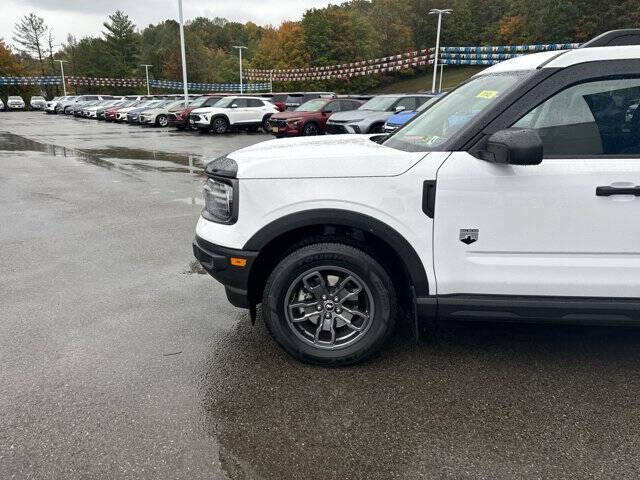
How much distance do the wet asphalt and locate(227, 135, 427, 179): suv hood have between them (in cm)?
122

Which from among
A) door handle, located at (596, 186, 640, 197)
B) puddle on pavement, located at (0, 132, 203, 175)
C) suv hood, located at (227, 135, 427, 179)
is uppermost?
suv hood, located at (227, 135, 427, 179)

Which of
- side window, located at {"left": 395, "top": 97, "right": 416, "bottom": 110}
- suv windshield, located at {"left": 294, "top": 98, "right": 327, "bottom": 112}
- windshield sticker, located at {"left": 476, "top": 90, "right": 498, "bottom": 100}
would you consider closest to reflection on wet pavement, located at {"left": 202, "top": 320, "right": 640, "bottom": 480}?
windshield sticker, located at {"left": 476, "top": 90, "right": 498, "bottom": 100}

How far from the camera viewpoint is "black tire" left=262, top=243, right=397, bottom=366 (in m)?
2.97

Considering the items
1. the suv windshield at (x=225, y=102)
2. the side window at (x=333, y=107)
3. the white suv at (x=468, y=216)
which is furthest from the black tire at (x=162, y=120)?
the white suv at (x=468, y=216)

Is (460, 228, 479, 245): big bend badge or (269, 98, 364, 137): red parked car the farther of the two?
(269, 98, 364, 137): red parked car

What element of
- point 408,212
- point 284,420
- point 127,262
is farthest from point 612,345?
point 127,262

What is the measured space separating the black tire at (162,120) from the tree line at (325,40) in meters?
49.2

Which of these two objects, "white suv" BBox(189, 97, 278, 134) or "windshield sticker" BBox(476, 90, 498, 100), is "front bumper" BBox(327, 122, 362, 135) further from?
"windshield sticker" BBox(476, 90, 498, 100)

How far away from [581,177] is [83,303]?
3.74m

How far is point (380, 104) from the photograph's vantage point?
15797 mm

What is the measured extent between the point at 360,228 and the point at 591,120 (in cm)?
143

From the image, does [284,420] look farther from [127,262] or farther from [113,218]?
[113,218]

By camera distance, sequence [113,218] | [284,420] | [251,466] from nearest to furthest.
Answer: [251,466] → [284,420] → [113,218]

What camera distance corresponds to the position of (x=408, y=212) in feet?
9.23
